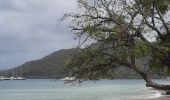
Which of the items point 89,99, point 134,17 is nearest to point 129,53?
point 134,17

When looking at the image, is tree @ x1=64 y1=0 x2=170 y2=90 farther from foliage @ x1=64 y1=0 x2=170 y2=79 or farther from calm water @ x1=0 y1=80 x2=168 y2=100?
calm water @ x1=0 y1=80 x2=168 y2=100

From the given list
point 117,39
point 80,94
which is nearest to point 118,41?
point 117,39

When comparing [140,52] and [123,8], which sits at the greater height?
[123,8]

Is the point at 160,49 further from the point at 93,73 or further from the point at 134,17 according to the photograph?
the point at 93,73

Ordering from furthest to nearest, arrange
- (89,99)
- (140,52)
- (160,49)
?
(89,99) < (160,49) < (140,52)

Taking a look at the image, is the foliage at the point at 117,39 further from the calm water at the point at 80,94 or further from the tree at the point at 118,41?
the calm water at the point at 80,94

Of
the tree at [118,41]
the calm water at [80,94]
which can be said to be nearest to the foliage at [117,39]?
the tree at [118,41]

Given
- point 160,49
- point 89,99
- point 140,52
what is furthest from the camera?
point 89,99

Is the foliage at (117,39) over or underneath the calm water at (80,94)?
over

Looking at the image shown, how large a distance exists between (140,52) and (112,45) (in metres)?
1.20

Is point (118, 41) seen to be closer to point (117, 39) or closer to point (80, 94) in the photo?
point (117, 39)

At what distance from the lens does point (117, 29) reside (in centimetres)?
1328

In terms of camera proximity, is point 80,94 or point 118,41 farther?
point 80,94

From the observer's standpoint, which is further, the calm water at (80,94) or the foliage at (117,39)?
the calm water at (80,94)
